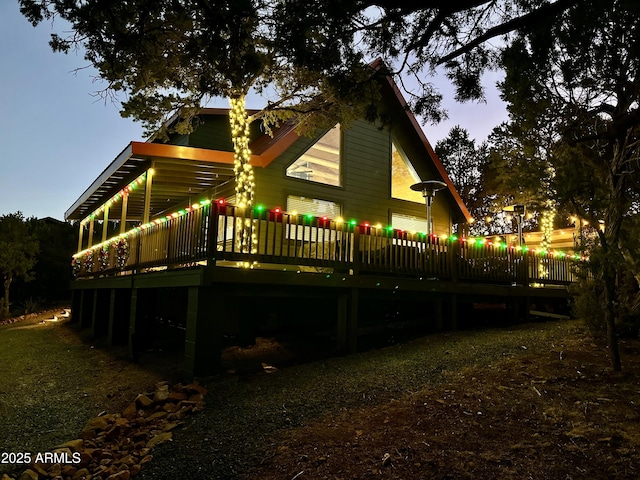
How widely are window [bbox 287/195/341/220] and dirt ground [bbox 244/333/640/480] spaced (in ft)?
25.5

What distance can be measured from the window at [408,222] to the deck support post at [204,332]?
8758 mm

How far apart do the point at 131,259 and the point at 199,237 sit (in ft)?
12.2

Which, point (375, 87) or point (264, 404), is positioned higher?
point (375, 87)

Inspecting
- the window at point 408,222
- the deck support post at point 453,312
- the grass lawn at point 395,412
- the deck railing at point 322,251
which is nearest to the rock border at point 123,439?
the grass lawn at point 395,412

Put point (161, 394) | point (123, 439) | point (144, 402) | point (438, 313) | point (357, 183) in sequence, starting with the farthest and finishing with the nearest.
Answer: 1. point (357, 183)
2. point (438, 313)
3. point (161, 394)
4. point (144, 402)
5. point (123, 439)

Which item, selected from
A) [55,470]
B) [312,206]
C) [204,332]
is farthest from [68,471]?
[312,206]

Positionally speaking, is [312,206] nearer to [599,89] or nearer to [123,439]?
[599,89]

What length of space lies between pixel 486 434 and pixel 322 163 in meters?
10.1

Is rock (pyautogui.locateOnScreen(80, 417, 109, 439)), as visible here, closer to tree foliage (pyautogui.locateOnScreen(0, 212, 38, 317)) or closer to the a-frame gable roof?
the a-frame gable roof

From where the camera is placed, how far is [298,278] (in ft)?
24.5

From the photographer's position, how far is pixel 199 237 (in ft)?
22.6

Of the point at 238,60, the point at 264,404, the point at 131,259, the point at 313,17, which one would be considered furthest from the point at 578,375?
the point at 131,259

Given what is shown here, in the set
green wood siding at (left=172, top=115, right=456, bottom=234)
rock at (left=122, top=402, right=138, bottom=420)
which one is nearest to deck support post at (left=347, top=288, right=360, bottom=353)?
rock at (left=122, top=402, right=138, bottom=420)

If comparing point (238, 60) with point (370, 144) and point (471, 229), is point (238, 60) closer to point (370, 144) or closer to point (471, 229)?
point (370, 144)
